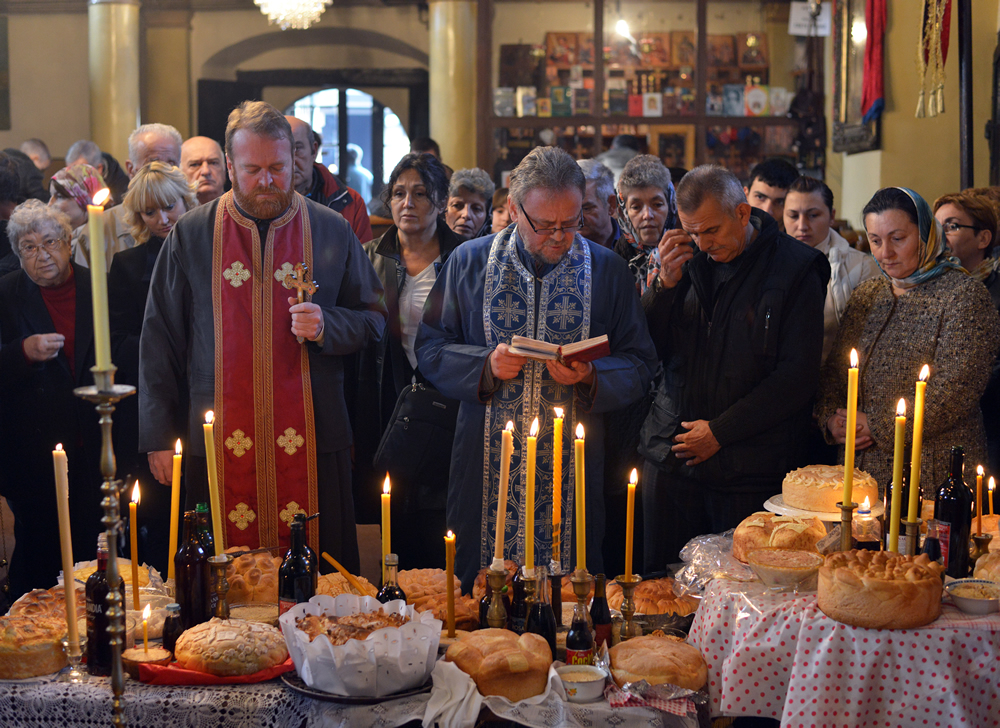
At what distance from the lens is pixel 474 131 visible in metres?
9.84

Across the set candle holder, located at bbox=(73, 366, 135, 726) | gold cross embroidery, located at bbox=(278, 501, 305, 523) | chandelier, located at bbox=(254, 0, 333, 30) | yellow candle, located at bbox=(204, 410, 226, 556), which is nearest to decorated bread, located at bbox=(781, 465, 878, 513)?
yellow candle, located at bbox=(204, 410, 226, 556)

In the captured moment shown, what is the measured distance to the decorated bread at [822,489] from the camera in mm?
2494

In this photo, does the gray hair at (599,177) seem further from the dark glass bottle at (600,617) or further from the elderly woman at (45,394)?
the dark glass bottle at (600,617)

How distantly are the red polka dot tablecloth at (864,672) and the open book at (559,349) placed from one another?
100 centimetres

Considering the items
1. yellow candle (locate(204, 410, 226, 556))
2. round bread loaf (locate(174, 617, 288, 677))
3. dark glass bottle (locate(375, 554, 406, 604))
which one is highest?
yellow candle (locate(204, 410, 226, 556))

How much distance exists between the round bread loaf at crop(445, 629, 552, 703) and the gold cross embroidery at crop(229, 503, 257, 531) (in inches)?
54.7

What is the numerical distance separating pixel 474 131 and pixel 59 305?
6.41 meters

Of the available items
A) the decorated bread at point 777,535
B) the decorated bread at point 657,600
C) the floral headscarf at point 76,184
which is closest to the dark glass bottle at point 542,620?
the decorated bread at point 657,600

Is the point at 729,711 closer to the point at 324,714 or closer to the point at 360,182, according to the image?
the point at 324,714

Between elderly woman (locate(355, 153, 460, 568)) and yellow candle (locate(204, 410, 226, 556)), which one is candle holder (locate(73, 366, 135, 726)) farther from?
elderly woman (locate(355, 153, 460, 568))

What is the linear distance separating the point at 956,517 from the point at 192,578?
1692 mm

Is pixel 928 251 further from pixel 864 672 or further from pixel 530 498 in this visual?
pixel 530 498

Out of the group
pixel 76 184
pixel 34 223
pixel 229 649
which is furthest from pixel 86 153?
pixel 229 649

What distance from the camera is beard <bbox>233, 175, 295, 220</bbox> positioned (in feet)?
10.4
